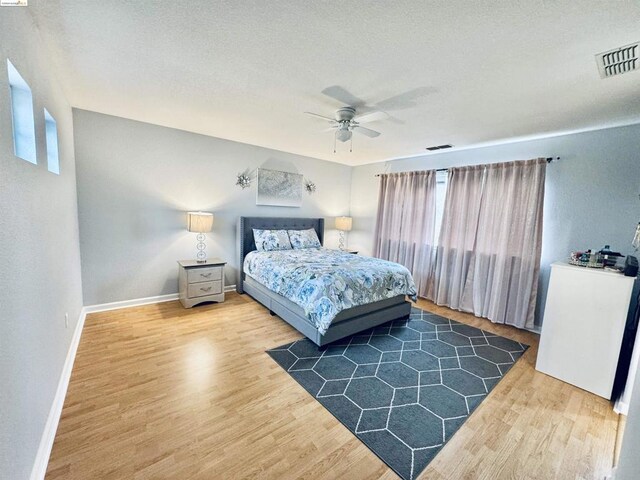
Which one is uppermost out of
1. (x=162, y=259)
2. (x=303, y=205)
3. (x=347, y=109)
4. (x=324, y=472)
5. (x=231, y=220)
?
(x=347, y=109)

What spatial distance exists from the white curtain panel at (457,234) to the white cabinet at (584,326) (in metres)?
1.47

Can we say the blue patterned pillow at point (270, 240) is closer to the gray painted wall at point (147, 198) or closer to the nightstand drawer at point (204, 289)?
the gray painted wall at point (147, 198)

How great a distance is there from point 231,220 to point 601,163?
4867 millimetres

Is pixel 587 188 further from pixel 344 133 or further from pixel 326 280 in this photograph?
pixel 326 280

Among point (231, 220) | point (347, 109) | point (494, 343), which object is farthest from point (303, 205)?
point (494, 343)

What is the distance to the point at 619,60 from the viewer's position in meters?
1.65

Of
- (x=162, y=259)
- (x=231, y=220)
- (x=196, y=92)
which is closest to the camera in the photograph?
(x=196, y=92)

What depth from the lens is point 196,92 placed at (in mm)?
2453

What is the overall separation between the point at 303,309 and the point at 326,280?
0.44 meters

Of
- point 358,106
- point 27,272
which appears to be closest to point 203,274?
point 27,272

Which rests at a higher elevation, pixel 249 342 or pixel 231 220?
pixel 231 220

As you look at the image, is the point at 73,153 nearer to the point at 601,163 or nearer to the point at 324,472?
the point at 324,472

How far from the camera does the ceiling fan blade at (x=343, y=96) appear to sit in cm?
226

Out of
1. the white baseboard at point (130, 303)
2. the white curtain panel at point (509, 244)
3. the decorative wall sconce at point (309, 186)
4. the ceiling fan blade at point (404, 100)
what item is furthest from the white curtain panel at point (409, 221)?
the white baseboard at point (130, 303)
